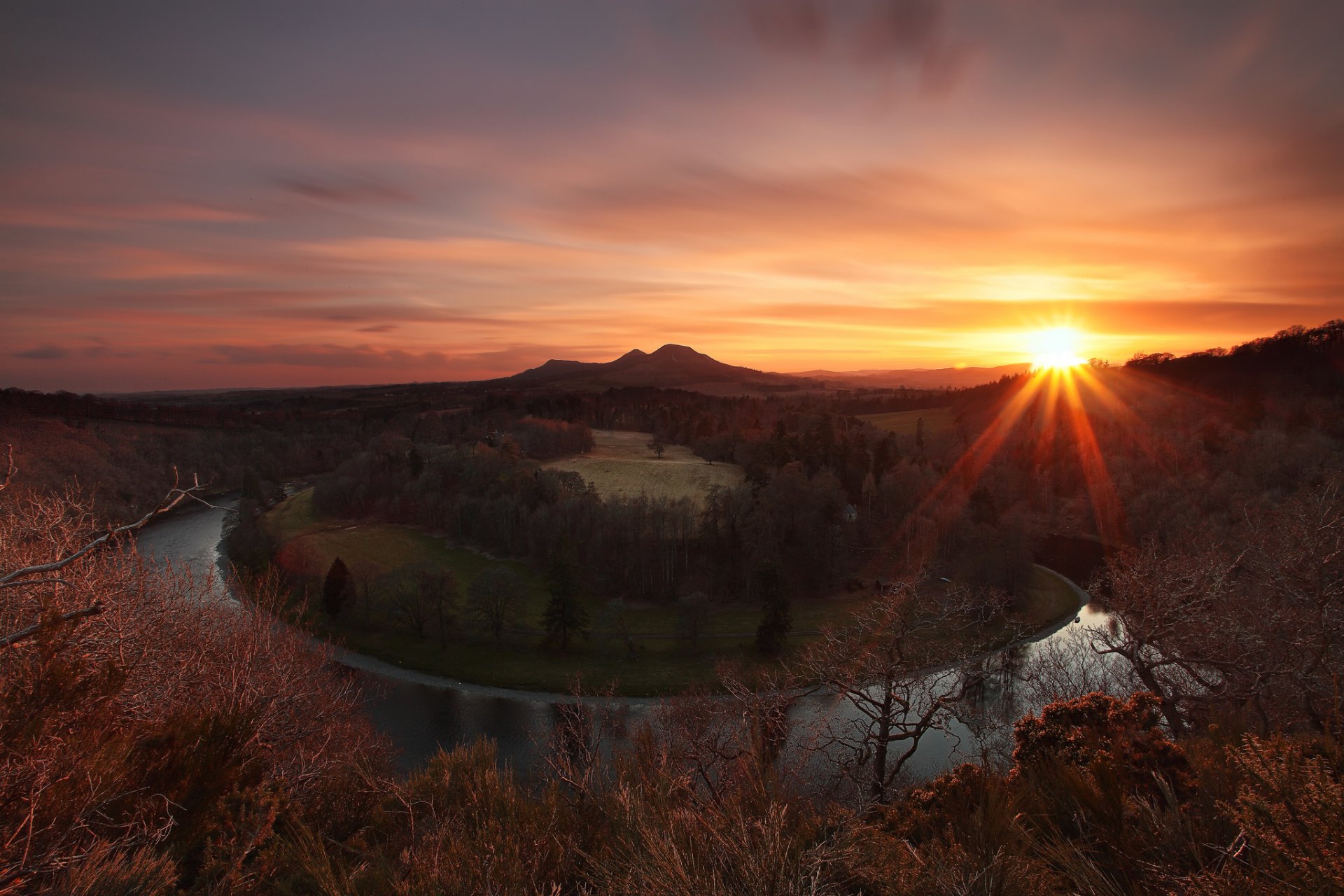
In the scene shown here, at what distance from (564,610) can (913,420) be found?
235 feet

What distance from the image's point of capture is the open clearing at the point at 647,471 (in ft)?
175

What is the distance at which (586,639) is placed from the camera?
3434 cm

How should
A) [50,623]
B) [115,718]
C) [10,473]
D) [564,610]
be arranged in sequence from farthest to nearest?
[564,610], [115,718], [10,473], [50,623]

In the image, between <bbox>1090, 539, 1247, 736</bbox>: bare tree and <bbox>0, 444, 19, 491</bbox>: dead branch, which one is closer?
<bbox>0, 444, 19, 491</bbox>: dead branch

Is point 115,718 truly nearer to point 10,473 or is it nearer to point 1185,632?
point 10,473

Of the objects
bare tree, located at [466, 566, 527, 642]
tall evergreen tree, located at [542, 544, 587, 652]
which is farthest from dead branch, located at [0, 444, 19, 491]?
bare tree, located at [466, 566, 527, 642]

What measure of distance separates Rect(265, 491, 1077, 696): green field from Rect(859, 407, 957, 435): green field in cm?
4116

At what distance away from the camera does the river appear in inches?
864

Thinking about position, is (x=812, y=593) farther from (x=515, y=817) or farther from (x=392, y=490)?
(x=392, y=490)

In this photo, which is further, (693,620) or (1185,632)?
(693,620)

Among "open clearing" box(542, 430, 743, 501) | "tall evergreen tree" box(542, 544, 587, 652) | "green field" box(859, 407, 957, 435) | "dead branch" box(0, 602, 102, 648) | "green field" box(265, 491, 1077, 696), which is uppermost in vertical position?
"dead branch" box(0, 602, 102, 648)

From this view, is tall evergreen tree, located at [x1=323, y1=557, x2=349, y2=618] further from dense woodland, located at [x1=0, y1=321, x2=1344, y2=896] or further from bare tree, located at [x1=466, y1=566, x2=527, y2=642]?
dense woodland, located at [x1=0, y1=321, x2=1344, y2=896]

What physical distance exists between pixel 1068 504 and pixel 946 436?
17.6m

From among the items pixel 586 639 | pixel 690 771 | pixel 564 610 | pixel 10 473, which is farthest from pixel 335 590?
pixel 10 473
